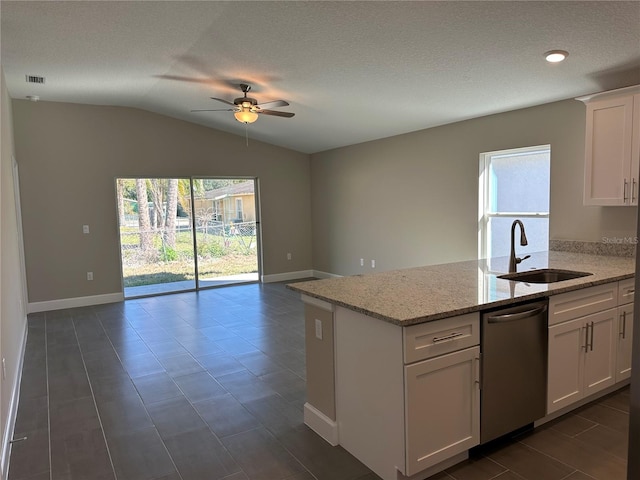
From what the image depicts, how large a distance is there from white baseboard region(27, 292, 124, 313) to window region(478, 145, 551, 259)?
531cm

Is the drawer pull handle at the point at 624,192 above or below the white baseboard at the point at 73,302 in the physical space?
above

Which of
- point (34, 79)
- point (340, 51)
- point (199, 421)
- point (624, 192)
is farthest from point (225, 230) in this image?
point (624, 192)

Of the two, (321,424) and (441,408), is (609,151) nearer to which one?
(441,408)

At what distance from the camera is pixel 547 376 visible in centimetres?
252

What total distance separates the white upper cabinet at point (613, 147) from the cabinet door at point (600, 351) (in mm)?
1042

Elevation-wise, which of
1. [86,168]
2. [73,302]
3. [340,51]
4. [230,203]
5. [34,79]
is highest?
[34,79]

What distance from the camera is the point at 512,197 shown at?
15.8 ft

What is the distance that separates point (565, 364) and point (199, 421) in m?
2.35

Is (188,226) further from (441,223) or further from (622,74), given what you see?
(622,74)

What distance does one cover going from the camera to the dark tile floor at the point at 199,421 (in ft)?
7.41

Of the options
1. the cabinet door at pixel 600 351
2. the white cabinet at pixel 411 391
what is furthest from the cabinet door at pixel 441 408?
the cabinet door at pixel 600 351

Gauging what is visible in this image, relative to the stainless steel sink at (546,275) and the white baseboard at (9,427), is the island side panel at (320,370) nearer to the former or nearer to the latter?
the stainless steel sink at (546,275)

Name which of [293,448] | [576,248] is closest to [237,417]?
[293,448]

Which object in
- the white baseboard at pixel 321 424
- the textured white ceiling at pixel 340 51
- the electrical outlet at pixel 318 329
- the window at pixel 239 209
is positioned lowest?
the white baseboard at pixel 321 424
